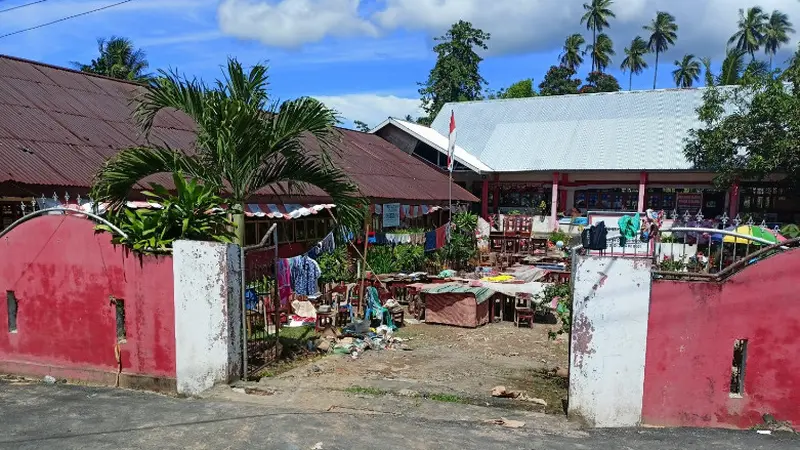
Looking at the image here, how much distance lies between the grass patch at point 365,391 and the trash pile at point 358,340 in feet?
6.43

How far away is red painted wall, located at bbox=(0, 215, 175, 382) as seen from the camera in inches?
288

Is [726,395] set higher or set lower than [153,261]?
lower

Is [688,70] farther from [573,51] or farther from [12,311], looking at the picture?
[12,311]

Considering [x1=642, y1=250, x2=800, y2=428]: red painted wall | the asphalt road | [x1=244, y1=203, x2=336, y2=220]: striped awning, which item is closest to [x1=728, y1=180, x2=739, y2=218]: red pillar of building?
[x1=244, y1=203, x2=336, y2=220]: striped awning

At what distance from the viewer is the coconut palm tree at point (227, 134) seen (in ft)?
24.8

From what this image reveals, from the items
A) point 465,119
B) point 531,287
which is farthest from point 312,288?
point 465,119

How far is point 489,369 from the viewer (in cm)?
902

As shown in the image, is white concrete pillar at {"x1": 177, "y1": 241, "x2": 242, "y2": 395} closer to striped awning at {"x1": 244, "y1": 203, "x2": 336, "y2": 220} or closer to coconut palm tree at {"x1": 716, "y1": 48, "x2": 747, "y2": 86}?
striped awning at {"x1": 244, "y1": 203, "x2": 336, "y2": 220}

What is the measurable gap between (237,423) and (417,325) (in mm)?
6939

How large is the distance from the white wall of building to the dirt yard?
670mm

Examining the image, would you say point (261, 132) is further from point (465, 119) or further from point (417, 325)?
point (465, 119)

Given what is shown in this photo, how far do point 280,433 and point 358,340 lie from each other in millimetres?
4795

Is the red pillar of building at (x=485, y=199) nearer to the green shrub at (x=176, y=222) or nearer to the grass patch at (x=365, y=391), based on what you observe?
the grass patch at (x=365, y=391)

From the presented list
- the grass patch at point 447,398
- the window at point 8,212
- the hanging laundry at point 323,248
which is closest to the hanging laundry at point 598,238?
the grass patch at point 447,398
